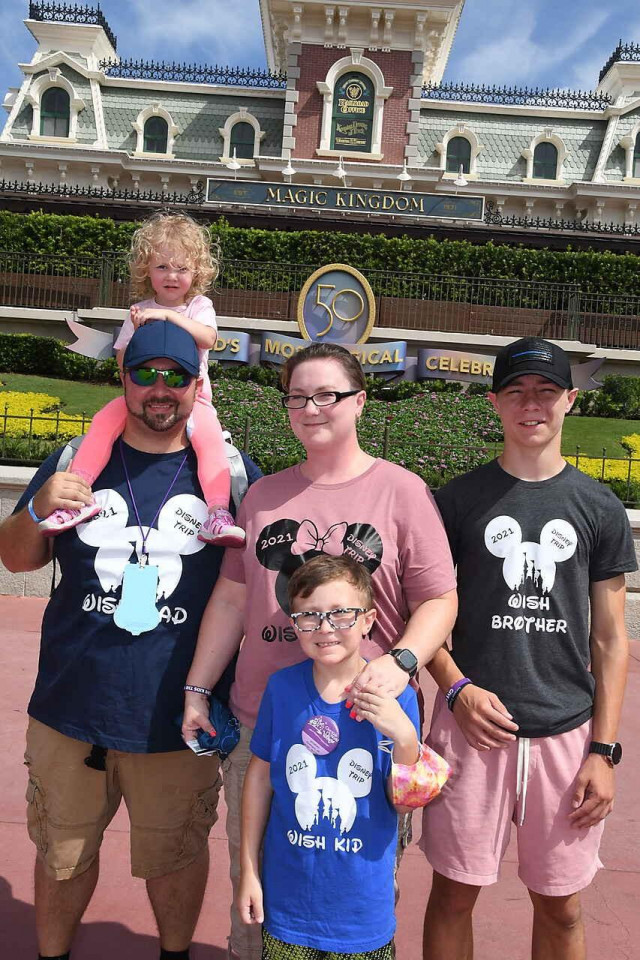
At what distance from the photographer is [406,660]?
2.00m

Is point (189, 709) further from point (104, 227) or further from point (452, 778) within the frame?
point (104, 227)

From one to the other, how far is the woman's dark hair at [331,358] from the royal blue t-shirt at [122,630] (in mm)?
588

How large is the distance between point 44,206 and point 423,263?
31.6 feet

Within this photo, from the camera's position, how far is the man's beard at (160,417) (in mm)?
2467

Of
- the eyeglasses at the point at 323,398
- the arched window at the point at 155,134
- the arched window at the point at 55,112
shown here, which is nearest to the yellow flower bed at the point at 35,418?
the eyeglasses at the point at 323,398

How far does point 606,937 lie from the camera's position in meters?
2.91

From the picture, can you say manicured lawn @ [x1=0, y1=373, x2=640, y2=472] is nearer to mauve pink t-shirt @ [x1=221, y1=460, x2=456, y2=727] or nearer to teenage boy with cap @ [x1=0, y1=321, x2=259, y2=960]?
teenage boy with cap @ [x1=0, y1=321, x2=259, y2=960]

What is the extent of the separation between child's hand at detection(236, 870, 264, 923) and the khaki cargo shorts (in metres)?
0.49

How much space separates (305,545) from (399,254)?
52.4ft

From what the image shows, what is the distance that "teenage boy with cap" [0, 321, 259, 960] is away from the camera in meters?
2.37

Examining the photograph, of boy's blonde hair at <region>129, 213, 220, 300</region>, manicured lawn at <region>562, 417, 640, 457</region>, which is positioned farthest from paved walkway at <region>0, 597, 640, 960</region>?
manicured lawn at <region>562, 417, 640, 457</region>

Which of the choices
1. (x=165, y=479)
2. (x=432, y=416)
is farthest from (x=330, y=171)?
(x=165, y=479)

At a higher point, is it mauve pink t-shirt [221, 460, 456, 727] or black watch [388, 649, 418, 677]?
mauve pink t-shirt [221, 460, 456, 727]

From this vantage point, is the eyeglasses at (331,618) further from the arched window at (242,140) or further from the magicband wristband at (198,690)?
the arched window at (242,140)
